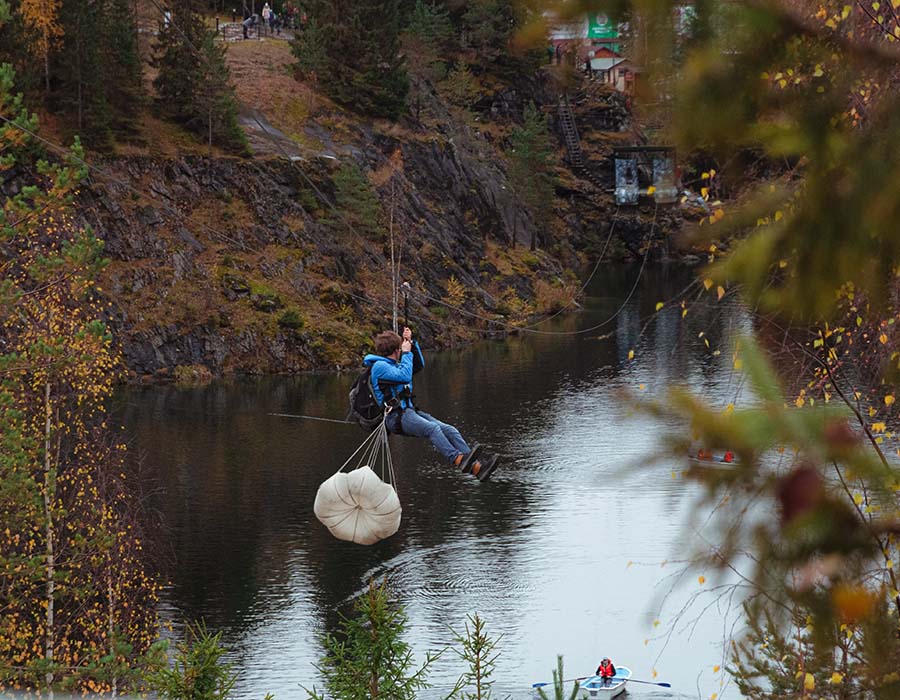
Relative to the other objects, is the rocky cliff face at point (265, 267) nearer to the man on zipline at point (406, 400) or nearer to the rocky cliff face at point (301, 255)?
the rocky cliff face at point (301, 255)

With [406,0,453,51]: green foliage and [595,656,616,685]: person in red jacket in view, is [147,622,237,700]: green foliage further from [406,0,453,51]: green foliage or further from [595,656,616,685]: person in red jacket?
[406,0,453,51]: green foliage

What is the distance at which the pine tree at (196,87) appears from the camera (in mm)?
56781

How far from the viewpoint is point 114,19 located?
184 feet

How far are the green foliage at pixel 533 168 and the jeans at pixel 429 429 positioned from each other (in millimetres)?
59997

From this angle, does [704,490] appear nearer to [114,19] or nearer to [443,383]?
[443,383]

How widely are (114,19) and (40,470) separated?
118ft

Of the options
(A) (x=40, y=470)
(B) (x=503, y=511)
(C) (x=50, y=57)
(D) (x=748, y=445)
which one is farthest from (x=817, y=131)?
(C) (x=50, y=57)

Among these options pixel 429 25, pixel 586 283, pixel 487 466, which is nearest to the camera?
pixel 487 466

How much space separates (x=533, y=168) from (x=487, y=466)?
208 feet

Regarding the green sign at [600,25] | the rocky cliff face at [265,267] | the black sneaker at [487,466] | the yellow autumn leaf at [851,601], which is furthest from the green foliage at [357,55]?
the yellow autumn leaf at [851,601]

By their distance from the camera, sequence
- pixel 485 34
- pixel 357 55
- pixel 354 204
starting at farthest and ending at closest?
pixel 485 34 → pixel 357 55 → pixel 354 204

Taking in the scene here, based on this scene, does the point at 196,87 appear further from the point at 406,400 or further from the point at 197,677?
the point at 406,400

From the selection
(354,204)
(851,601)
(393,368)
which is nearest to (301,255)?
(354,204)

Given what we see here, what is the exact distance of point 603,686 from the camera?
25.7 metres
